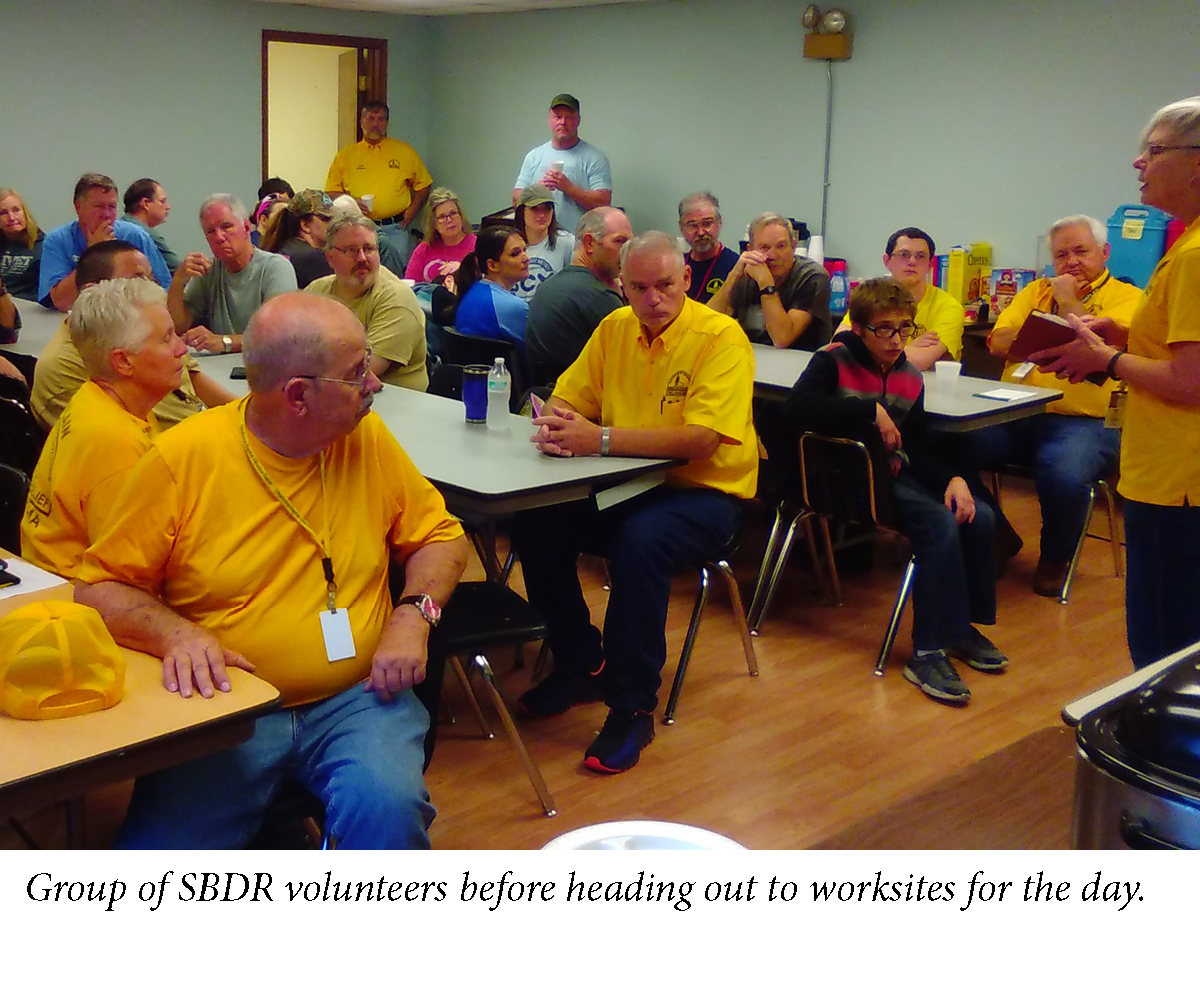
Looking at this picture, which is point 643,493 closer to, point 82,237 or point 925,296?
point 925,296

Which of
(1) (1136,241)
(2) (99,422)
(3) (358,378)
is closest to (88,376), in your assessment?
(2) (99,422)

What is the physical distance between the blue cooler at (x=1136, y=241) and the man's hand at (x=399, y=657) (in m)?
4.73

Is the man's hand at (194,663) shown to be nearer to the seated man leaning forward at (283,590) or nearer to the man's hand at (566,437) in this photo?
the seated man leaning forward at (283,590)

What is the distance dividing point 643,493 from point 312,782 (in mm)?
1564

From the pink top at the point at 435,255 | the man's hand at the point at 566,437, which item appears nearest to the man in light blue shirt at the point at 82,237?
the pink top at the point at 435,255

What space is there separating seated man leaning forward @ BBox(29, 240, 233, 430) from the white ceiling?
19.1ft

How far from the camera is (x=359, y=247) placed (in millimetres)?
4191

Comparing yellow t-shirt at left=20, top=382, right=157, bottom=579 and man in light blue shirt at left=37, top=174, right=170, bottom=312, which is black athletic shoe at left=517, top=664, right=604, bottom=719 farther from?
man in light blue shirt at left=37, top=174, right=170, bottom=312

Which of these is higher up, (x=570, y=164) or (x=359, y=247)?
(x=570, y=164)

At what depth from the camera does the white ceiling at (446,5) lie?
29.0ft

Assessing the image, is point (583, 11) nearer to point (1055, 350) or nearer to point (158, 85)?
point (158, 85)

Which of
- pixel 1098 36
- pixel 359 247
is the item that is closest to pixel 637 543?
pixel 359 247
